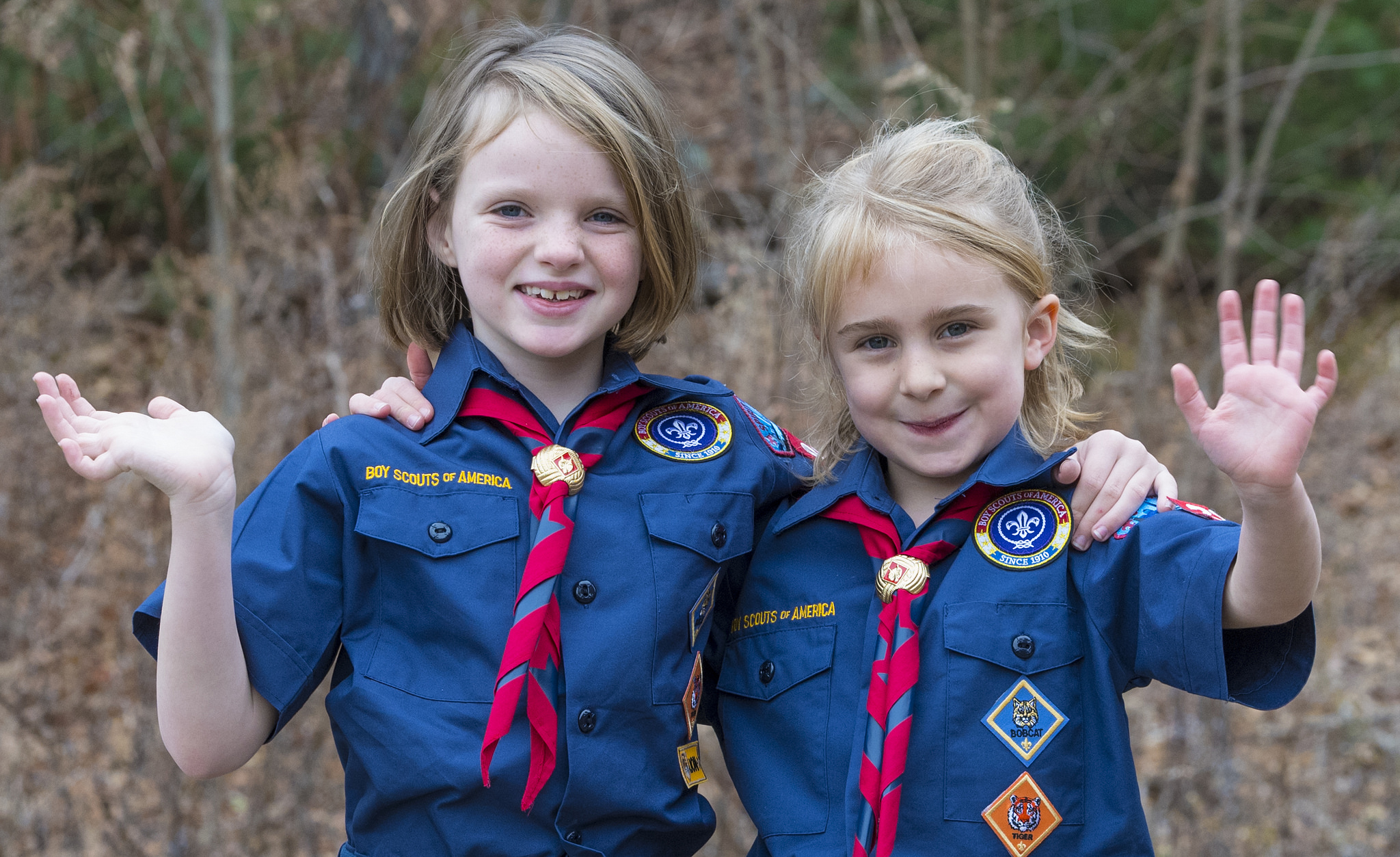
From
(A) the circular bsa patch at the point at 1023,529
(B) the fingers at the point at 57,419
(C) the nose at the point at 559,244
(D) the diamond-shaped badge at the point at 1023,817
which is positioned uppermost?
(C) the nose at the point at 559,244

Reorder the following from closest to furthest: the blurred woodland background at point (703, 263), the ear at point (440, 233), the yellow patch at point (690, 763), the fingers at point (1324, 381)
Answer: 1. the fingers at point (1324, 381)
2. the yellow patch at point (690, 763)
3. the ear at point (440, 233)
4. the blurred woodland background at point (703, 263)

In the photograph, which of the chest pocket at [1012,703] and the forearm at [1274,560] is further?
the chest pocket at [1012,703]

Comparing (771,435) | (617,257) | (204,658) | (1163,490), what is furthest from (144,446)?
(1163,490)

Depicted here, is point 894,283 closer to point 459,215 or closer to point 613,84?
point 613,84

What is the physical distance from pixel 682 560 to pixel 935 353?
0.58 meters

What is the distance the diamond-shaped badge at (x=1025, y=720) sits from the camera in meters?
1.97

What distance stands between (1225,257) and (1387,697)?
280 centimetres

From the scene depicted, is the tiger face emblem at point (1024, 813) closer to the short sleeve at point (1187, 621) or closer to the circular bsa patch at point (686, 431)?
the short sleeve at point (1187, 621)

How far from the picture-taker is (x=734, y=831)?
3.70m

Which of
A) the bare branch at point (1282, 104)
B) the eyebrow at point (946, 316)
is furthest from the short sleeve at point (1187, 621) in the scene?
the bare branch at point (1282, 104)

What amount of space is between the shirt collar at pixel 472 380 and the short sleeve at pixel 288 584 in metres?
0.21

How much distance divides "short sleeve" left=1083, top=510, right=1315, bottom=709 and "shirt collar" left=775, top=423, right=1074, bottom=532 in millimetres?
183

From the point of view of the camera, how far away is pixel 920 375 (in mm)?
2039

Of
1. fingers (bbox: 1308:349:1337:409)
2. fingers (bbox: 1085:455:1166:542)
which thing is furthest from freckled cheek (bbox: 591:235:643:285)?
fingers (bbox: 1308:349:1337:409)
